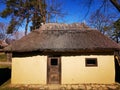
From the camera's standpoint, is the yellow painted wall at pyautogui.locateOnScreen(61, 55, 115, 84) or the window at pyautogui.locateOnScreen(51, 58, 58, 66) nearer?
the yellow painted wall at pyautogui.locateOnScreen(61, 55, 115, 84)

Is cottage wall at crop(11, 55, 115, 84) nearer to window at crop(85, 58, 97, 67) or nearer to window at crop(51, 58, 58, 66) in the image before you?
window at crop(85, 58, 97, 67)

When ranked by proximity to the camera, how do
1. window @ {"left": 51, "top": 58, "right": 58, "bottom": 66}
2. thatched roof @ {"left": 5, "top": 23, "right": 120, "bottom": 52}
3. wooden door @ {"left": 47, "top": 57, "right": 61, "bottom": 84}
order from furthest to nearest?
window @ {"left": 51, "top": 58, "right": 58, "bottom": 66} → wooden door @ {"left": 47, "top": 57, "right": 61, "bottom": 84} → thatched roof @ {"left": 5, "top": 23, "right": 120, "bottom": 52}

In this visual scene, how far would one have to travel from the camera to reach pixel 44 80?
1540cm

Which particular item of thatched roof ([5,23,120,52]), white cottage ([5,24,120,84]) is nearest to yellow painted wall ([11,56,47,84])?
white cottage ([5,24,120,84])

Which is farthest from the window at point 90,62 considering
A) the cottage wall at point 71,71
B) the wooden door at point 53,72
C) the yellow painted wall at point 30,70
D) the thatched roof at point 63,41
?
the yellow painted wall at point 30,70

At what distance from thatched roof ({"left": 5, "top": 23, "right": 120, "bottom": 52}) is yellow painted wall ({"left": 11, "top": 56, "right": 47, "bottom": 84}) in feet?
2.80

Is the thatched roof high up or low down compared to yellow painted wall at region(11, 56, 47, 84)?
up

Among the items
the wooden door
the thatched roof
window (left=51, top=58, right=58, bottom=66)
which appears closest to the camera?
the thatched roof

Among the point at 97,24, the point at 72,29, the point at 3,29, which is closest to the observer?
the point at 72,29

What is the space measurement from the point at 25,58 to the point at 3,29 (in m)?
50.5

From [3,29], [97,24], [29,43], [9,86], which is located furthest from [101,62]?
[3,29]

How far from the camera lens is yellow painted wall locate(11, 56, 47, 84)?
1544cm

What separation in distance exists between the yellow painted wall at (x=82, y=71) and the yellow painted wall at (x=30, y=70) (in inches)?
60.1

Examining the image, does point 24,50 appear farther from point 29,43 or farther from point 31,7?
point 31,7
